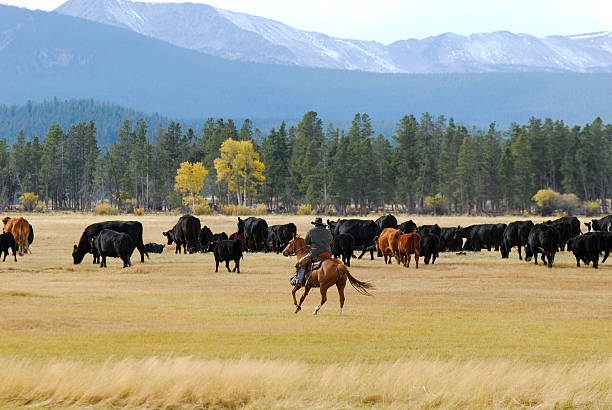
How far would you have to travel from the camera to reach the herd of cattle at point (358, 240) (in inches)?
1566

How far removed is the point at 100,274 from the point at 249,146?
99.2 m

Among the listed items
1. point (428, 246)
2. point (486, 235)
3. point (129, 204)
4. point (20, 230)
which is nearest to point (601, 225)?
point (486, 235)

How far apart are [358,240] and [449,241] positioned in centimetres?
818

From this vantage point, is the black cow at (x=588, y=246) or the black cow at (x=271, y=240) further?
the black cow at (x=271, y=240)

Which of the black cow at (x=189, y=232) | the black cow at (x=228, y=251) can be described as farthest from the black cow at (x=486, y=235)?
the black cow at (x=228, y=251)

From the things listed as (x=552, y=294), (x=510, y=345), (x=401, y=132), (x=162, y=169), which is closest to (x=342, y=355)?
(x=510, y=345)

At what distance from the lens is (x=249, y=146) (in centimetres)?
13425

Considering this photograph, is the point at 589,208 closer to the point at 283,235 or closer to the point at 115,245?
the point at 283,235

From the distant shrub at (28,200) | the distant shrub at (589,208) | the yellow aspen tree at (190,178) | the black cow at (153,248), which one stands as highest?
the yellow aspen tree at (190,178)

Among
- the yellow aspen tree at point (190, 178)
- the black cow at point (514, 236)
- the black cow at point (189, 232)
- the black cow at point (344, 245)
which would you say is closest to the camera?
the black cow at point (344, 245)

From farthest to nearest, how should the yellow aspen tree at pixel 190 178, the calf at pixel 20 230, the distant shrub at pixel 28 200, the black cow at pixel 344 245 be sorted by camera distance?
the distant shrub at pixel 28 200 < the yellow aspen tree at pixel 190 178 < the calf at pixel 20 230 < the black cow at pixel 344 245

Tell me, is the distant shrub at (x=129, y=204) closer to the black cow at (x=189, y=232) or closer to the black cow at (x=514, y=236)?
the black cow at (x=189, y=232)

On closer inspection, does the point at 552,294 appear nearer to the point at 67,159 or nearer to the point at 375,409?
the point at 375,409

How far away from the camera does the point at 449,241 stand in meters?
54.9
